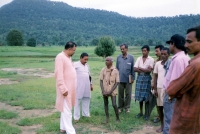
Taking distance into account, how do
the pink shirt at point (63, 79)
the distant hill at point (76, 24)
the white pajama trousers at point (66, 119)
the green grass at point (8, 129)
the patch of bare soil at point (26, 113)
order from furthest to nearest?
1. the distant hill at point (76, 24)
2. the patch of bare soil at point (26, 113)
3. the green grass at point (8, 129)
4. the white pajama trousers at point (66, 119)
5. the pink shirt at point (63, 79)

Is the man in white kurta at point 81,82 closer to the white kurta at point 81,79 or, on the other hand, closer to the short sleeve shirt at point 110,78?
the white kurta at point 81,79

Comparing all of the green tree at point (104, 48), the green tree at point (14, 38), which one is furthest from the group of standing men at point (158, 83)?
the green tree at point (14, 38)

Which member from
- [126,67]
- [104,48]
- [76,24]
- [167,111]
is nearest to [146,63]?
[126,67]

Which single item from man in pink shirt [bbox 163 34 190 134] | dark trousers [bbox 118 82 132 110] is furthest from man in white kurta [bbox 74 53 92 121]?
man in pink shirt [bbox 163 34 190 134]

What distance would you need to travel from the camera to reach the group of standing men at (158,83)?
7.03 feet

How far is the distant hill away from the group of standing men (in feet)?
241

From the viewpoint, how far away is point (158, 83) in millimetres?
5230

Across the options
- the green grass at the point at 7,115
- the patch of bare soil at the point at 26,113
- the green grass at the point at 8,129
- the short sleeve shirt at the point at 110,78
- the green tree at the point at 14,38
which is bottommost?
the patch of bare soil at the point at 26,113

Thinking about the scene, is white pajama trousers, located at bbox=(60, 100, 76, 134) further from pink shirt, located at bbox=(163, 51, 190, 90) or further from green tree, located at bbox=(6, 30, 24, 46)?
green tree, located at bbox=(6, 30, 24, 46)

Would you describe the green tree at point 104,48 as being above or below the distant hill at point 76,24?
below

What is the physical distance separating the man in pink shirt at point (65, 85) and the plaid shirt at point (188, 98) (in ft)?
9.29

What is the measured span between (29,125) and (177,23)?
103264mm

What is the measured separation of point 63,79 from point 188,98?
304 cm

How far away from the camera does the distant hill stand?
321 feet
